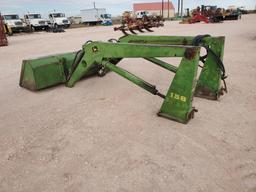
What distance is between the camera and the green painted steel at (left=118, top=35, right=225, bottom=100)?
3641 mm

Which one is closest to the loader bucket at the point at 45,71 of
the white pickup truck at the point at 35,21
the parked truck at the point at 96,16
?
the white pickup truck at the point at 35,21

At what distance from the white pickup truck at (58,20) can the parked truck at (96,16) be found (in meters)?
7.05

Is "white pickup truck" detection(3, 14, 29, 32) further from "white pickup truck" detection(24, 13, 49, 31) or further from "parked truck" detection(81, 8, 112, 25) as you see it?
"parked truck" detection(81, 8, 112, 25)

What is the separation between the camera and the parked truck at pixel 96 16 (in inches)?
1415

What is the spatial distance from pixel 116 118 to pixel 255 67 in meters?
4.27

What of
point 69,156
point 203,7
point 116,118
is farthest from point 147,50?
point 203,7

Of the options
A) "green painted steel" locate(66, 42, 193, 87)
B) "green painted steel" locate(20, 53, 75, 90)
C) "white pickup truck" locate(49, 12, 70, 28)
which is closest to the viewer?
"green painted steel" locate(66, 42, 193, 87)

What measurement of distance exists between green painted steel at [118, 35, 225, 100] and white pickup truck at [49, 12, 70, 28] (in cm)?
2782

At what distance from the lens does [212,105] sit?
3748 millimetres

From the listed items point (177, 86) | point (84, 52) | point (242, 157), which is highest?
point (84, 52)

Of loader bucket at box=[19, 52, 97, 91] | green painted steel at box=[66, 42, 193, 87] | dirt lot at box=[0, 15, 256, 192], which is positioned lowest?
dirt lot at box=[0, 15, 256, 192]

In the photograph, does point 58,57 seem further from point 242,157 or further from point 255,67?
point 255,67

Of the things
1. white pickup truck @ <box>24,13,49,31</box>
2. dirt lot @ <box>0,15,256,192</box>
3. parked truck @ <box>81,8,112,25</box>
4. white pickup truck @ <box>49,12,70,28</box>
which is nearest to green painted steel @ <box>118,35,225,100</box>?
dirt lot @ <box>0,15,256,192</box>

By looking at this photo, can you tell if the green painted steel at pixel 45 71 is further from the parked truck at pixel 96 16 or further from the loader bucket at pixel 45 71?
the parked truck at pixel 96 16
